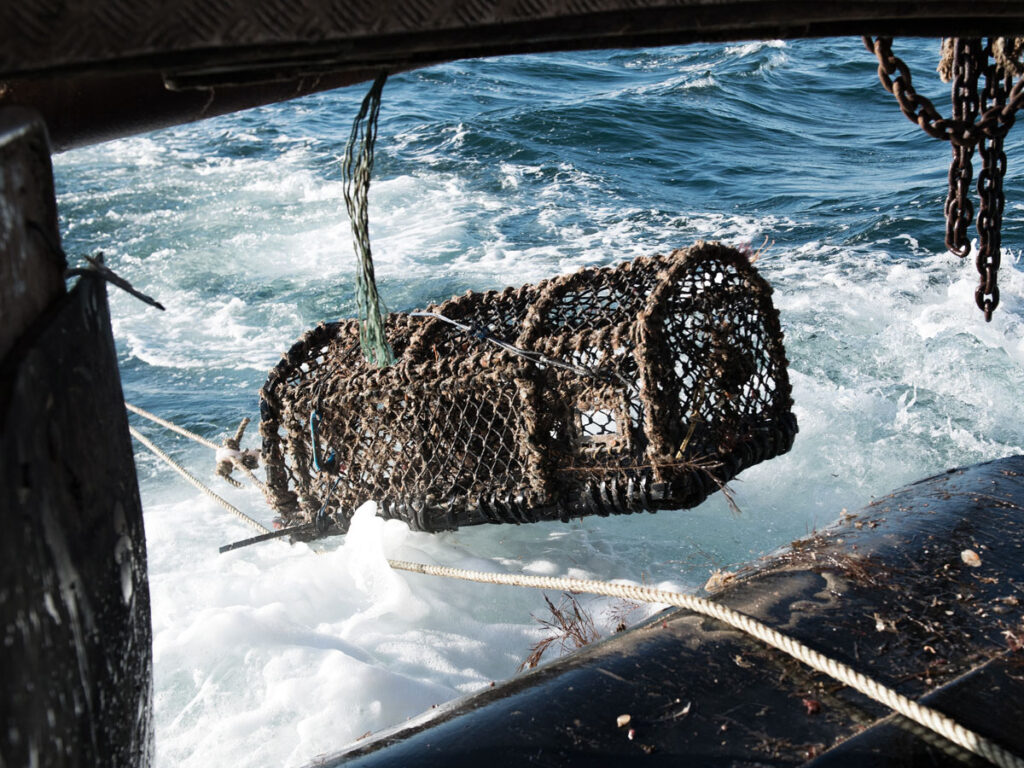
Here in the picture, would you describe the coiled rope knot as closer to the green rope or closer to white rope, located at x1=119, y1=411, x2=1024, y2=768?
white rope, located at x1=119, y1=411, x2=1024, y2=768

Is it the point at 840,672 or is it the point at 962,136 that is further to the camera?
the point at 962,136

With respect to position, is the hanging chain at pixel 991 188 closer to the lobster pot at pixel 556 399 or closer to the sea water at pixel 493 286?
the lobster pot at pixel 556 399

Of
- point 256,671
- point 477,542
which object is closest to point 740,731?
point 256,671

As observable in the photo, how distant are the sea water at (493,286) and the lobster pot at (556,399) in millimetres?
549

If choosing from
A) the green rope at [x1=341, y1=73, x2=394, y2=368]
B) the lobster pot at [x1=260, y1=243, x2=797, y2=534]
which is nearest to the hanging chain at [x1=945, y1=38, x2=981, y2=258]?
the lobster pot at [x1=260, y1=243, x2=797, y2=534]

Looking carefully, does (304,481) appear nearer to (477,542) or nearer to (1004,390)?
(477,542)

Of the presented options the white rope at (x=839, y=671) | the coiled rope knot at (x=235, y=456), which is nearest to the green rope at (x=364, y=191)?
the white rope at (x=839, y=671)

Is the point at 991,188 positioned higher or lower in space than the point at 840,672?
higher

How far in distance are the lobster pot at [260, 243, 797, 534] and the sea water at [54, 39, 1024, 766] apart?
0.55 metres

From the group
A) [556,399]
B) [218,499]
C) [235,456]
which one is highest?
A: [556,399]

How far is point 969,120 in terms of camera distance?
2521 millimetres

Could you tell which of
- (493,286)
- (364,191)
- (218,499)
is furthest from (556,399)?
(493,286)

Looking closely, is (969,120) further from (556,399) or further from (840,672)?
(556,399)

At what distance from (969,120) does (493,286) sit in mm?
6249
